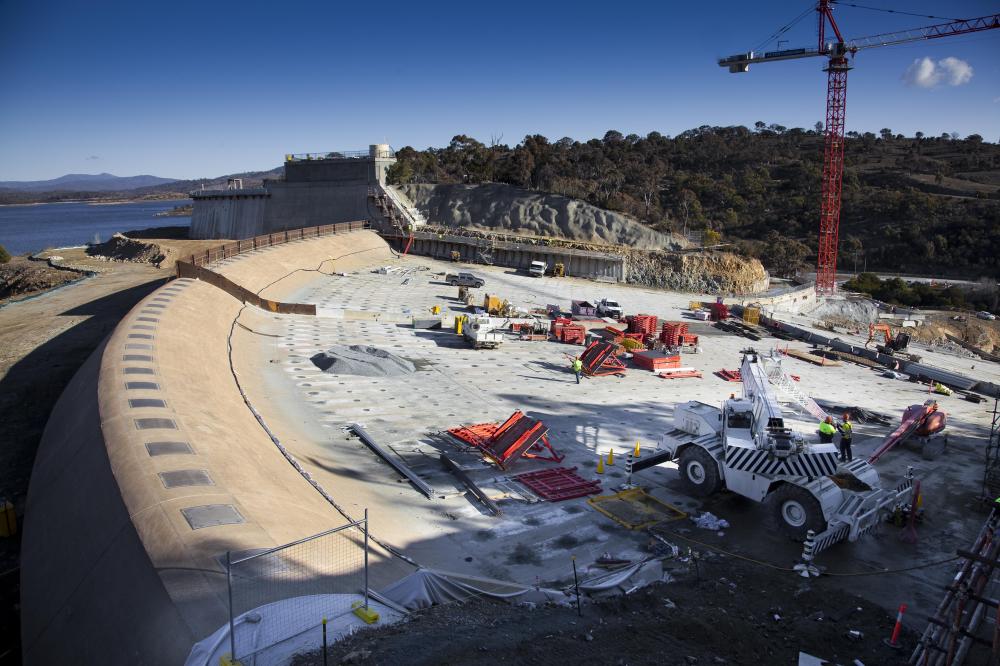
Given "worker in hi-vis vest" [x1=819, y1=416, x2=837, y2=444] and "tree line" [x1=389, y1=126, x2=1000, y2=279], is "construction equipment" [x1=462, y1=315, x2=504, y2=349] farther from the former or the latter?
"tree line" [x1=389, y1=126, x2=1000, y2=279]

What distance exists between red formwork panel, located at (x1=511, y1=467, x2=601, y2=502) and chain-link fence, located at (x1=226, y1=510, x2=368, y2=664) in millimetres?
5647

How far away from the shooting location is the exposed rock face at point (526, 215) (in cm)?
6225

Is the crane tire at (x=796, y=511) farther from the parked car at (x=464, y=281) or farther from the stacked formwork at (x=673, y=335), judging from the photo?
the parked car at (x=464, y=281)

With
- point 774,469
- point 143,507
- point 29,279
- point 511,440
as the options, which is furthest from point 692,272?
point 29,279

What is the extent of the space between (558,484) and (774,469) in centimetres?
485

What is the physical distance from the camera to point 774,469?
1284 centimetres

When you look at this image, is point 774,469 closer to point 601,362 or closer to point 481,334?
point 601,362

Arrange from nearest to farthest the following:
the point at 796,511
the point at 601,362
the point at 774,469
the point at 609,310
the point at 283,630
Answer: the point at 283,630 < the point at 796,511 < the point at 774,469 < the point at 601,362 < the point at 609,310

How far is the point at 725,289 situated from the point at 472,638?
51102 mm

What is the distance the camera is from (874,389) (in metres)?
25.8

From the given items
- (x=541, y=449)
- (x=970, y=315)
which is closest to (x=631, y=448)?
(x=541, y=449)

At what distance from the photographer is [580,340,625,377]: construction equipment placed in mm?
25141

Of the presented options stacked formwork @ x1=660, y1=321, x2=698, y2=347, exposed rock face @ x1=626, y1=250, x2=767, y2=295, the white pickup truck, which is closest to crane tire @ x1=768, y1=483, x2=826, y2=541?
stacked formwork @ x1=660, y1=321, x2=698, y2=347

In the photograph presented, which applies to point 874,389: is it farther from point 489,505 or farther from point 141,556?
point 141,556
